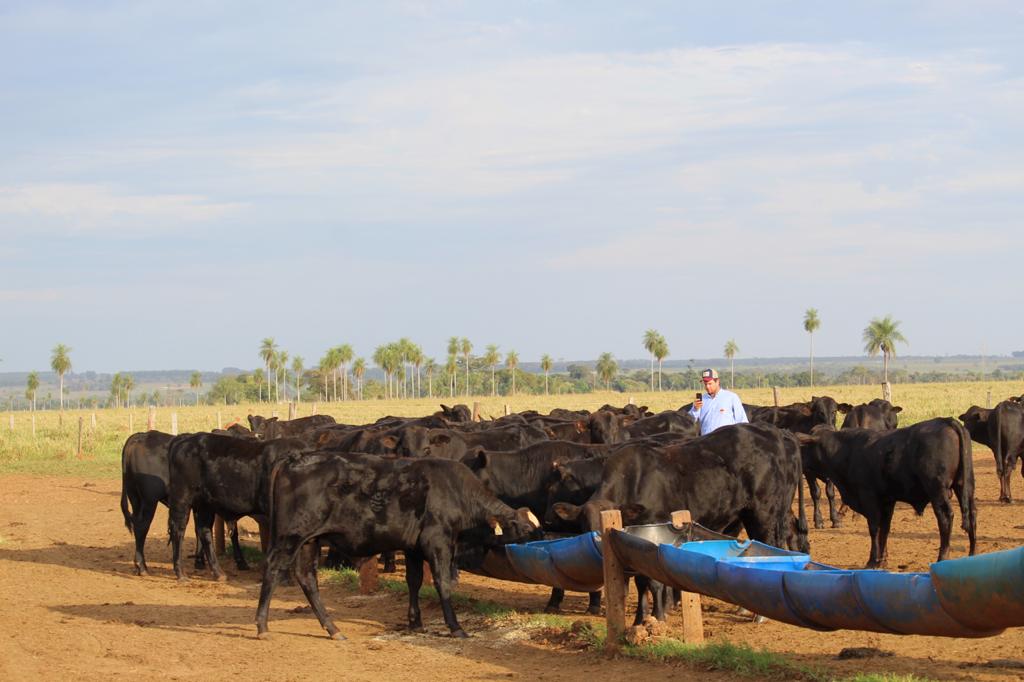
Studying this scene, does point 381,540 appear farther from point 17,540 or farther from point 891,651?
point 17,540

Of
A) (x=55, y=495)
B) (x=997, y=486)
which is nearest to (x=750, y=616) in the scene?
(x=997, y=486)

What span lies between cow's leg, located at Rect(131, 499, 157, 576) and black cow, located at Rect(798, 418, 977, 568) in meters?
9.02

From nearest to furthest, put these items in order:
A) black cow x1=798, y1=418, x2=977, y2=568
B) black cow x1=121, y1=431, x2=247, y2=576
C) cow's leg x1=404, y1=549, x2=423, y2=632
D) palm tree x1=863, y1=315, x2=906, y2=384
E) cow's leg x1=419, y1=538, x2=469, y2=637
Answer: cow's leg x1=419, y1=538, x2=469, y2=637
cow's leg x1=404, y1=549, x2=423, y2=632
black cow x1=798, y1=418, x2=977, y2=568
black cow x1=121, y1=431, x2=247, y2=576
palm tree x1=863, y1=315, x2=906, y2=384

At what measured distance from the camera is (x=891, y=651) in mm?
8766

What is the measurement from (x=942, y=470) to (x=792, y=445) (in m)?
2.32

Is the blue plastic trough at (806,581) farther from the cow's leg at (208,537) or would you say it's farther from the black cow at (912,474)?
the cow's leg at (208,537)

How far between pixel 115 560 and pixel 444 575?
7.67 m

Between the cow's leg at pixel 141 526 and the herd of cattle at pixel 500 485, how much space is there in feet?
0.07

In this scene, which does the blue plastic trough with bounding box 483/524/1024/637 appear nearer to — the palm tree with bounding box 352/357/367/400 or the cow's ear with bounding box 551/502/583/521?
the cow's ear with bounding box 551/502/583/521

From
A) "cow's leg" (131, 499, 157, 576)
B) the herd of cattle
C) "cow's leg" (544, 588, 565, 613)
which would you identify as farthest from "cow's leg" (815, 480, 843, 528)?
"cow's leg" (131, 499, 157, 576)

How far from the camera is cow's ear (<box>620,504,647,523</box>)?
10.3m

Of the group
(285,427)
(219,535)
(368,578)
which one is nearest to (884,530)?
(368,578)

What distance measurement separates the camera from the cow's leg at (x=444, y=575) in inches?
420

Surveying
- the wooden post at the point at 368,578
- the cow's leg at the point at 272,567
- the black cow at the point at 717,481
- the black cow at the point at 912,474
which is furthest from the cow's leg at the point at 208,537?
the black cow at the point at 912,474
